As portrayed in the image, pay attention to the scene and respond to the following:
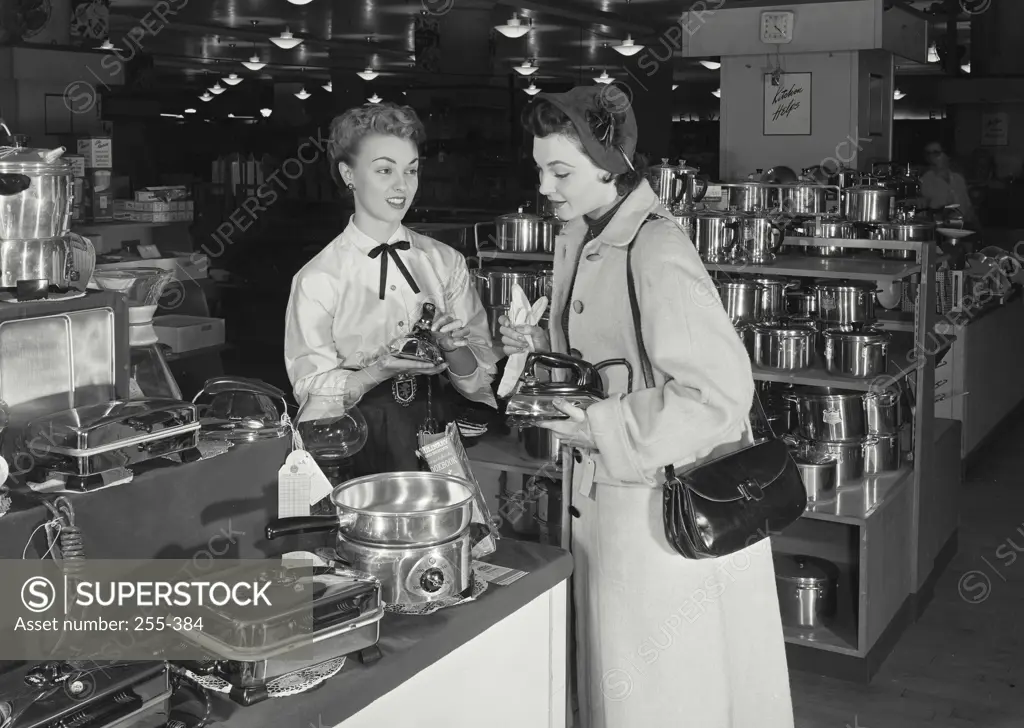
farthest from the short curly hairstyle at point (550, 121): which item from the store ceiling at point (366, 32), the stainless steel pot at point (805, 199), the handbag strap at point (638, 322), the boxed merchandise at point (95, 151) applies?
the store ceiling at point (366, 32)

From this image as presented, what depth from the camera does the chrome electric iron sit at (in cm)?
209

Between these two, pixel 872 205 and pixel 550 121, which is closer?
pixel 550 121

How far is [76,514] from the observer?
1.70 metres

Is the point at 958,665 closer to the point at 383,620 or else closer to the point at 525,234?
the point at 525,234

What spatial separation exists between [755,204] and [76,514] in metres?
3.83

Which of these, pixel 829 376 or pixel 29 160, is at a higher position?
pixel 29 160

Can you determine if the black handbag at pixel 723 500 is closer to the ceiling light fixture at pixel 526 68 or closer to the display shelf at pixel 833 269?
the display shelf at pixel 833 269

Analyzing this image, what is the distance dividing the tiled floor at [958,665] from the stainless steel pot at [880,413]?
79 centimetres

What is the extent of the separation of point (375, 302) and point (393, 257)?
4.9 inches

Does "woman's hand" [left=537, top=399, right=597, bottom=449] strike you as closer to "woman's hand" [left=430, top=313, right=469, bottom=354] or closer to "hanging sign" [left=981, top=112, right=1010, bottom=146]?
→ "woman's hand" [left=430, top=313, right=469, bottom=354]

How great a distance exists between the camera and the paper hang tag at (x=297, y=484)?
2.07 meters

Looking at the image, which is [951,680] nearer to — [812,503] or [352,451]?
[812,503]

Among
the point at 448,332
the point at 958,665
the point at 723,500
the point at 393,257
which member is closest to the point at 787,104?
the point at 958,665

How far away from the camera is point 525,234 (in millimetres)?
4566
